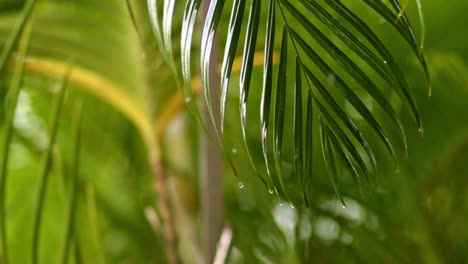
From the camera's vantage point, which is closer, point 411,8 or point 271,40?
point 271,40

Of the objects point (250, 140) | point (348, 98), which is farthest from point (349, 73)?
point (250, 140)

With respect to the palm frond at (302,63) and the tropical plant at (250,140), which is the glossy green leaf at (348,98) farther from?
the tropical plant at (250,140)

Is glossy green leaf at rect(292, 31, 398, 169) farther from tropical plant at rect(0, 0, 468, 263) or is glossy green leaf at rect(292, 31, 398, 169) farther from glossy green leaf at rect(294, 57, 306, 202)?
tropical plant at rect(0, 0, 468, 263)

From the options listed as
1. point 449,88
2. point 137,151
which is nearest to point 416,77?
point 449,88

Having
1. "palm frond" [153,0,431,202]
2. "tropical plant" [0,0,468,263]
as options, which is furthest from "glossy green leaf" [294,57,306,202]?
"tropical plant" [0,0,468,263]

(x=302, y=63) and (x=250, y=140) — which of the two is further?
(x=250, y=140)

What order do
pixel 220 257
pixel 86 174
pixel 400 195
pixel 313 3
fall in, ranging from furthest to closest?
pixel 86 174
pixel 400 195
pixel 220 257
pixel 313 3

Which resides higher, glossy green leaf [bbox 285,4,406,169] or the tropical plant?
glossy green leaf [bbox 285,4,406,169]

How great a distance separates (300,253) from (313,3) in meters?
0.38

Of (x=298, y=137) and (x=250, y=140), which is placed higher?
(x=298, y=137)

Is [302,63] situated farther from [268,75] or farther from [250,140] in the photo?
[250,140]

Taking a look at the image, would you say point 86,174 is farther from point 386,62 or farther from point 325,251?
point 386,62

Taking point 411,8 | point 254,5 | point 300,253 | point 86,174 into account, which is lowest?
point 86,174

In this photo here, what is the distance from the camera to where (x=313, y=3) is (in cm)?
26
